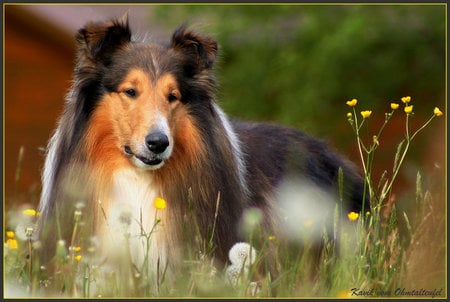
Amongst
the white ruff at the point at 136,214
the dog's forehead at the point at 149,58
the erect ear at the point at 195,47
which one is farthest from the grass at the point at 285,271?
the erect ear at the point at 195,47

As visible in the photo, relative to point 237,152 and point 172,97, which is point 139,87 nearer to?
point 172,97

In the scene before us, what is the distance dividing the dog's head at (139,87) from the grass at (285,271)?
0.57 m

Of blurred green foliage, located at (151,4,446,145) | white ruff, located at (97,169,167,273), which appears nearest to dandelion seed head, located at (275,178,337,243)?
white ruff, located at (97,169,167,273)

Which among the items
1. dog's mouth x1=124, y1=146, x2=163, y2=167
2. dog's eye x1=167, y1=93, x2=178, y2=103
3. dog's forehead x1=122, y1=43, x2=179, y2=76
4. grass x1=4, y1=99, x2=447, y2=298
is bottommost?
grass x1=4, y1=99, x2=447, y2=298

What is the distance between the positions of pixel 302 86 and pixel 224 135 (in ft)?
23.6

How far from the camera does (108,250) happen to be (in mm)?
6152

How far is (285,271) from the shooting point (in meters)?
5.70

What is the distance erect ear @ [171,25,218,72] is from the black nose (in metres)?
0.73

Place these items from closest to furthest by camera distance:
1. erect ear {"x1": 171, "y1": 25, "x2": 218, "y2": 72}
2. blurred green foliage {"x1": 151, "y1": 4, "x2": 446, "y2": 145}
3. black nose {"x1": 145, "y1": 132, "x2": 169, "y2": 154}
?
1. black nose {"x1": 145, "y1": 132, "x2": 169, "y2": 154}
2. erect ear {"x1": 171, "y1": 25, "x2": 218, "y2": 72}
3. blurred green foliage {"x1": 151, "y1": 4, "x2": 446, "y2": 145}

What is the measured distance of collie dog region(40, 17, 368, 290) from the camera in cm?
616

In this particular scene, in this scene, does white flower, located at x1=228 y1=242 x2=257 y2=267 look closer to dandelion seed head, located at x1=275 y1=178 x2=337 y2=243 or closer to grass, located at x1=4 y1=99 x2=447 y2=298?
grass, located at x1=4 y1=99 x2=447 y2=298

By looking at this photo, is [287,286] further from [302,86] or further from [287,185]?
[302,86]

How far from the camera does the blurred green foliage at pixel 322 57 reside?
532 inches

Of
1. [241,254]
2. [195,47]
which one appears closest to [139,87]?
[195,47]
